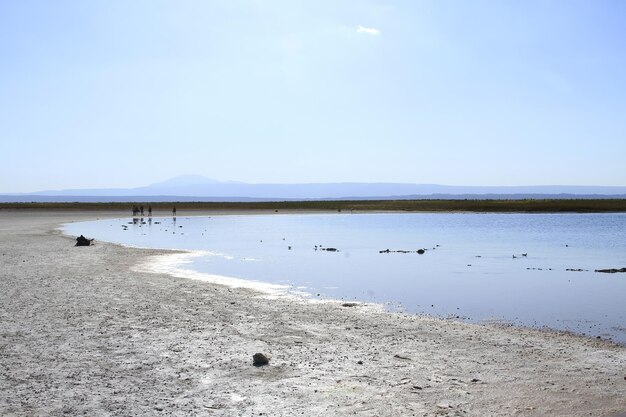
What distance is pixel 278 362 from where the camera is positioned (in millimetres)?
12273

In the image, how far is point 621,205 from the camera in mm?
119312

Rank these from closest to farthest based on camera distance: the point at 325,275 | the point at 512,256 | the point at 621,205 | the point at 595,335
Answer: the point at 595,335 → the point at 325,275 → the point at 512,256 → the point at 621,205

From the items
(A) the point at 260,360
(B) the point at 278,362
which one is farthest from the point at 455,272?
(A) the point at 260,360

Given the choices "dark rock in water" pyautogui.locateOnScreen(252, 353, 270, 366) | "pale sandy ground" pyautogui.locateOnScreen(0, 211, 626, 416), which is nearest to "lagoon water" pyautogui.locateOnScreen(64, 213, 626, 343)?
"pale sandy ground" pyautogui.locateOnScreen(0, 211, 626, 416)

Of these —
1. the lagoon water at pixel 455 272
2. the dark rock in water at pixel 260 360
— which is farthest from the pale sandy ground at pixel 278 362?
the lagoon water at pixel 455 272

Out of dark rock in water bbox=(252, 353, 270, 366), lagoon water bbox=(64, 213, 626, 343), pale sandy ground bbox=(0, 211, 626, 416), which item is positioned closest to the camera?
pale sandy ground bbox=(0, 211, 626, 416)

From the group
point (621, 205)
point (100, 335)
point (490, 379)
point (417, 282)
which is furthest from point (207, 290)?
point (621, 205)

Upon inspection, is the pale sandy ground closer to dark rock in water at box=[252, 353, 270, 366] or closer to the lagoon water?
dark rock in water at box=[252, 353, 270, 366]

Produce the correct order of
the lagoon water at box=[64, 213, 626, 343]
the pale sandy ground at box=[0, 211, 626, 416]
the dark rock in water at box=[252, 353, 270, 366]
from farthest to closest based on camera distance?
1. the lagoon water at box=[64, 213, 626, 343]
2. the dark rock in water at box=[252, 353, 270, 366]
3. the pale sandy ground at box=[0, 211, 626, 416]

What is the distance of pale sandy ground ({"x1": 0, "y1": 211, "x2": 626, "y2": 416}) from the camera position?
32.0 ft

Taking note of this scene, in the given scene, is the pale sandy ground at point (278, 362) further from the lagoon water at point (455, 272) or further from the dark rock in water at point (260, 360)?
the lagoon water at point (455, 272)

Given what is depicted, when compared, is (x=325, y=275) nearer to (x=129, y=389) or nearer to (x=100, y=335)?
(x=100, y=335)

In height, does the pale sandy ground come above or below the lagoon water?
above

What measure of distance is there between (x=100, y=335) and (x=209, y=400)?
5565 millimetres
